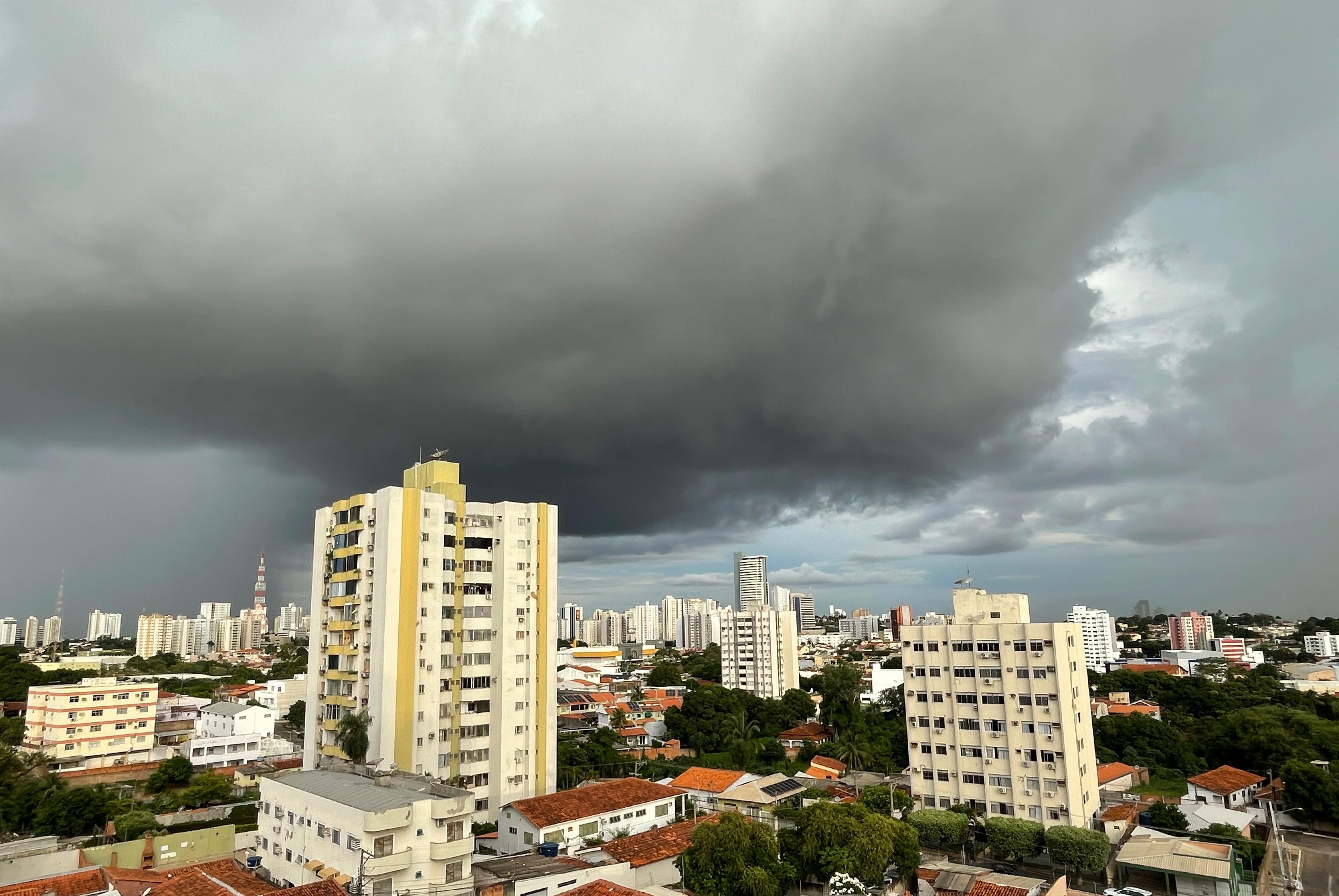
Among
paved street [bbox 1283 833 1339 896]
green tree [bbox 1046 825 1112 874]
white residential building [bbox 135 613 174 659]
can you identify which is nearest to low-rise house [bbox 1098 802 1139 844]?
green tree [bbox 1046 825 1112 874]

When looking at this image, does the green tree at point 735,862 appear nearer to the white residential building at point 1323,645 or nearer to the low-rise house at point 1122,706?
the low-rise house at point 1122,706

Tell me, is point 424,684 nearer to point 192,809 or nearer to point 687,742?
point 192,809

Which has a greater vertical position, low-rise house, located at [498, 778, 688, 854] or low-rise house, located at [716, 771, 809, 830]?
low-rise house, located at [498, 778, 688, 854]

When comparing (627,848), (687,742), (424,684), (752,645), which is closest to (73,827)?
(424,684)

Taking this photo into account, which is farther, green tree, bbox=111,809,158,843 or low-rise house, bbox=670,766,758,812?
low-rise house, bbox=670,766,758,812

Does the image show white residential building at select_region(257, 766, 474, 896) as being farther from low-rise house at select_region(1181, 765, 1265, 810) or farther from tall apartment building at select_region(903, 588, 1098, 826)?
low-rise house at select_region(1181, 765, 1265, 810)

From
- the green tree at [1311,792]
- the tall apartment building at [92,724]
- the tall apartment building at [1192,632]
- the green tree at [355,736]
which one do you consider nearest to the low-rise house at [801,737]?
the green tree at [1311,792]

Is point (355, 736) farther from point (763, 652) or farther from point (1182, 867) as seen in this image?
point (763, 652)
